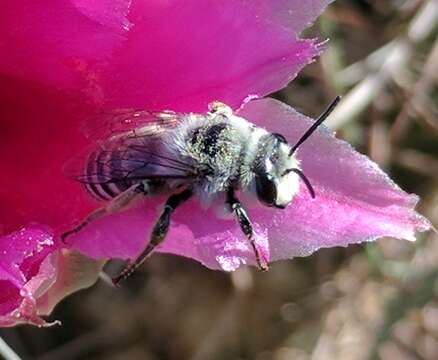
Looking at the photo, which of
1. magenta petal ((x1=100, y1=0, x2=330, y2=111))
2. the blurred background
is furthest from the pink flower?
the blurred background

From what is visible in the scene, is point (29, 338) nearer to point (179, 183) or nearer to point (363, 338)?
point (363, 338)

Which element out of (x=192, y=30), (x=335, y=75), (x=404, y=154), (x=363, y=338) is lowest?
(x=363, y=338)

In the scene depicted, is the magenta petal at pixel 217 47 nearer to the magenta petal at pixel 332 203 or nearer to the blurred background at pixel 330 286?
the magenta petal at pixel 332 203

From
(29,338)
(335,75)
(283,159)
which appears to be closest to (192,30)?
(283,159)

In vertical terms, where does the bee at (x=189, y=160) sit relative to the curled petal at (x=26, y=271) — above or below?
above

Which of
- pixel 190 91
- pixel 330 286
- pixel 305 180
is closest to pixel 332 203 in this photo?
pixel 305 180

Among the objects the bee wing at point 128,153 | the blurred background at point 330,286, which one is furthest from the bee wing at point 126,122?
the blurred background at point 330,286

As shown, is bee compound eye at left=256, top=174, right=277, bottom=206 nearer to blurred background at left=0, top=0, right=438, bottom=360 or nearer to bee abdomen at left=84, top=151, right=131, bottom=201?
bee abdomen at left=84, top=151, right=131, bottom=201
